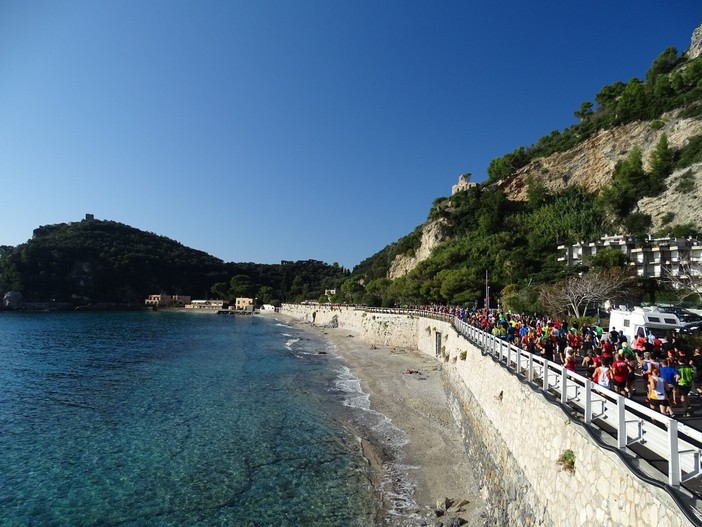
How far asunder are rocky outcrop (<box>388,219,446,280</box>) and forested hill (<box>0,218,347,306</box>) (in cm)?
6022

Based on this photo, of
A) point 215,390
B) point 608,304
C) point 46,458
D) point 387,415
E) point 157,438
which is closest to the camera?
point 46,458

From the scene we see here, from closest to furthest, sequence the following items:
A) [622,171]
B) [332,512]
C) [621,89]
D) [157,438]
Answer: [332,512], [157,438], [622,171], [621,89]

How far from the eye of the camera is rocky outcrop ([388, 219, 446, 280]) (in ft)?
269

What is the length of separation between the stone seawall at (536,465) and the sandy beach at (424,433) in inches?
20.8

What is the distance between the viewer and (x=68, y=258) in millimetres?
137750

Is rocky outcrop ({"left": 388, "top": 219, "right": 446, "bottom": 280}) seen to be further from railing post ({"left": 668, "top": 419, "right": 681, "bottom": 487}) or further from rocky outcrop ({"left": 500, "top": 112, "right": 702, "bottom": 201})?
railing post ({"left": 668, "top": 419, "right": 681, "bottom": 487})

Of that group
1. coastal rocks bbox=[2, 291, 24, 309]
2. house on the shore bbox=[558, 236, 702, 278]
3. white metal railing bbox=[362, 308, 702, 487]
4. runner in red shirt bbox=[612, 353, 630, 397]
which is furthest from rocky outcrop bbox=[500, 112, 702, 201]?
coastal rocks bbox=[2, 291, 24, 309]

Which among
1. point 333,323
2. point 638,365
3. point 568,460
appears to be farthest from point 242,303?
point 568,460

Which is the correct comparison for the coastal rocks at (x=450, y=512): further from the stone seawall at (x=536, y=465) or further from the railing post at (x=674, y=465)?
the railing post at (x=674, y=465)

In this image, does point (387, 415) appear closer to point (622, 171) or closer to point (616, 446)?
point (616, 446)

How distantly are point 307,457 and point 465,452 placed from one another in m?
5.42

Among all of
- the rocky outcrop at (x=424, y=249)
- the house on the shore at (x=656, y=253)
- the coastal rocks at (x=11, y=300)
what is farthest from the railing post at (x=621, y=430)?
the coastal rocks at (x=11, y=300)

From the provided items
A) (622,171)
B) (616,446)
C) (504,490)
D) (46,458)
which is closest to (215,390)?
(46,458)

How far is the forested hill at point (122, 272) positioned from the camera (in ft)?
426
